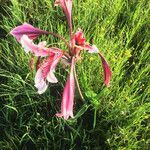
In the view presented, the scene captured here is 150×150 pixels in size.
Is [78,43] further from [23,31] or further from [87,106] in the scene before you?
[87,106]

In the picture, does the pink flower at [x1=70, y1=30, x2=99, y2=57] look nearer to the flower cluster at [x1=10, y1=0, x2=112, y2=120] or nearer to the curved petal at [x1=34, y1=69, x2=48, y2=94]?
the flower cluster at [x1=10, y1=0, x2=112, y2=120]

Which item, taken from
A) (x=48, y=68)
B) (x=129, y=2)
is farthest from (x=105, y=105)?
(x=129, y=2)

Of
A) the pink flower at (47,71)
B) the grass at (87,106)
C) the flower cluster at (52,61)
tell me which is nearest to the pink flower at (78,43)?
the flower cluster at (52,61)

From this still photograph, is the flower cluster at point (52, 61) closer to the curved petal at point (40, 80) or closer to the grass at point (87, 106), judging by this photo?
the curved petal at point (40, 80)

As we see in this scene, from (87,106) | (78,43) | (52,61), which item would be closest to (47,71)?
(52,61)

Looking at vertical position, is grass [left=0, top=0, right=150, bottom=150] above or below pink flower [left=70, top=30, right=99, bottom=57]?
below

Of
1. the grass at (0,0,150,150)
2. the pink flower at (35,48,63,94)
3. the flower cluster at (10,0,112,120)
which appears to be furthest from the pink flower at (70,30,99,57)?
the grass at (0,0,150,150)

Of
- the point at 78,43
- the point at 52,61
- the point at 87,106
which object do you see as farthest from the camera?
the point at 87,106

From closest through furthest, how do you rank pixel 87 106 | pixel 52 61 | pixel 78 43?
1. pixel 52 61
2. pixel 78 43
3. pixel 87 106

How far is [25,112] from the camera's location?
198 cm

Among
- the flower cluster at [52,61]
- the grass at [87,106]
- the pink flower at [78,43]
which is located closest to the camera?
the flower cluster at [52,61]

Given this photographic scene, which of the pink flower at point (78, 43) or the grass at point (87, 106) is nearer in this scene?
the pink flower at point (78, 43)

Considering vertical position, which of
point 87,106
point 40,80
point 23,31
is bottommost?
point 87,106

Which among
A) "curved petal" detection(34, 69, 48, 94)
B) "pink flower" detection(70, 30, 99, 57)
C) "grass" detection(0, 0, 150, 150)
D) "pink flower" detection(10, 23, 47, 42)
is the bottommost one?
"grass" detection(0, 0, 150, 150)
